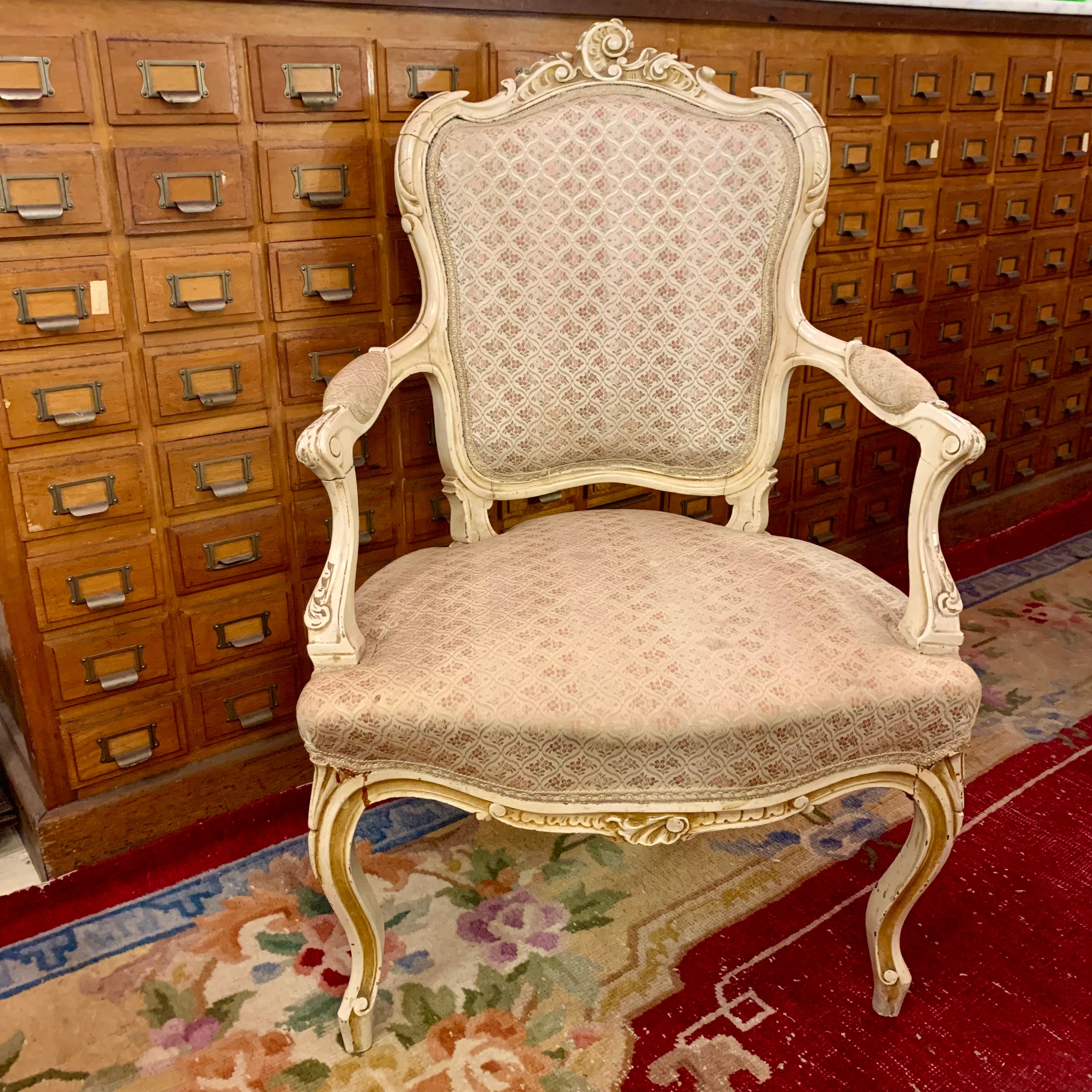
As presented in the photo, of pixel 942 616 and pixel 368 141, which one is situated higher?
pixel 368 141

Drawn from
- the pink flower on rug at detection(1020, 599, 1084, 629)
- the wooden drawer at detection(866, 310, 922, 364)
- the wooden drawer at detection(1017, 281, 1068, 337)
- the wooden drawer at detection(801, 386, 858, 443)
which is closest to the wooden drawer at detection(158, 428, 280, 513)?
the wooden drawer at detection(801, 386, 858, 443)

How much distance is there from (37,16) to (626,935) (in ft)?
4.97

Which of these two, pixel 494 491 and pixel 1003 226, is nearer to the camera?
pixel 494 491

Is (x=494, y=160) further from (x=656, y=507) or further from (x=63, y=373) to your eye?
(x=656, y=507)

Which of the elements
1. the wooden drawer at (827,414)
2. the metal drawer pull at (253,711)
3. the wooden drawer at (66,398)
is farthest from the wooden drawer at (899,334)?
the wooden drawer at (66,398)

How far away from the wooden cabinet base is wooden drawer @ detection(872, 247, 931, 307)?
162cm

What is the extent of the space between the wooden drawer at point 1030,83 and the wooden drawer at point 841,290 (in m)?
0.58

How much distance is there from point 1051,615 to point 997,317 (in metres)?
0.78

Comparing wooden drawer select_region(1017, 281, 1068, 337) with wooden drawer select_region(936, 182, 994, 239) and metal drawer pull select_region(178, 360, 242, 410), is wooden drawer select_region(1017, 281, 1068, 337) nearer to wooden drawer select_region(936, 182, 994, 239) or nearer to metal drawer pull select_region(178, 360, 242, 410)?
wooden drawer select_region(936, 182, 994, 239)

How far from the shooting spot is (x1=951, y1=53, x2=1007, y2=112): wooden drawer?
237cm

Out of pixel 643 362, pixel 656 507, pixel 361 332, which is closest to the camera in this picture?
pixel 643 362

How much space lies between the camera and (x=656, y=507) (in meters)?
2.32

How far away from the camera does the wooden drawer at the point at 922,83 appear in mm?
2262

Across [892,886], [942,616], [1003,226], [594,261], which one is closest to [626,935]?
[892,886]
